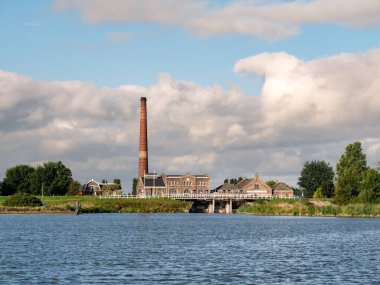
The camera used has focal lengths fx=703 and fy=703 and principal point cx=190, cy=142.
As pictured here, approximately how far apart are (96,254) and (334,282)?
2211 cm

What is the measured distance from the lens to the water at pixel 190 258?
41.0m

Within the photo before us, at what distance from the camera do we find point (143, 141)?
7106 inches

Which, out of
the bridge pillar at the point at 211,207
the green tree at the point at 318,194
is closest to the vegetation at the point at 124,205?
the bridge pillar at the point at 211,207

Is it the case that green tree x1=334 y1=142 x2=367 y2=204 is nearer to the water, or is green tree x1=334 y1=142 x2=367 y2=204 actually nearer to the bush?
the bush

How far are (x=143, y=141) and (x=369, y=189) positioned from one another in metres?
68.9

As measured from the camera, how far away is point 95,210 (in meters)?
158

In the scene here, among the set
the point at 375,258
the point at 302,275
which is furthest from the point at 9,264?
the point at 375,258

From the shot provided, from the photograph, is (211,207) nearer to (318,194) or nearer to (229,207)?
(229,207)

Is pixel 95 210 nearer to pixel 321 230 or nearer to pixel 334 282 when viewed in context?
pixel 321 230

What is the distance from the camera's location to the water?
41.0 metres

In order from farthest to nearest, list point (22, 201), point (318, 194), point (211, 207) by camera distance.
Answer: point (318, 194), point (211, 207), point (22, 201)

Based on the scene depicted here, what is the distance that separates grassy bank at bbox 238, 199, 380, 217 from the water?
44040 millimetres

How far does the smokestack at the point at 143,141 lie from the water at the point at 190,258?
331 feet

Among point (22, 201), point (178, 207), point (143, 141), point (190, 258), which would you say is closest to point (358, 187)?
point (178, 207)
